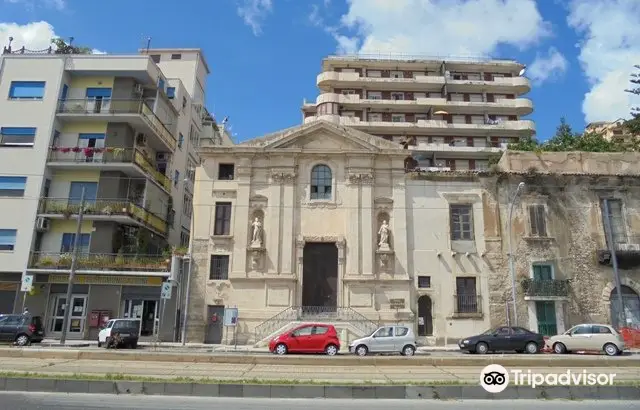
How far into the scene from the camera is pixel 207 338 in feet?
95.1

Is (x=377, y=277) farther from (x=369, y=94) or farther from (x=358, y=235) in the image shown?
(x=369, y=94)

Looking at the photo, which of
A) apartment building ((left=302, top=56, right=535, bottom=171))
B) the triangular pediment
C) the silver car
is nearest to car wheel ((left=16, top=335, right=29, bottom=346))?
the silver car

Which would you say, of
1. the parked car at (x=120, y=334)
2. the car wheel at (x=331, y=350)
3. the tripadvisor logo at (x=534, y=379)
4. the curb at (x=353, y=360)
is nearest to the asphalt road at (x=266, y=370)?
the curb at (x=353, y=360)

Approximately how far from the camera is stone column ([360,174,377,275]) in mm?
29859

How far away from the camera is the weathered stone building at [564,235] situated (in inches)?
1139

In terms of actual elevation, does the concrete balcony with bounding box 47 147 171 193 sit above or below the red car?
above

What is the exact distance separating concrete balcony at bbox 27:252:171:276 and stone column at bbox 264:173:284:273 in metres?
6.58

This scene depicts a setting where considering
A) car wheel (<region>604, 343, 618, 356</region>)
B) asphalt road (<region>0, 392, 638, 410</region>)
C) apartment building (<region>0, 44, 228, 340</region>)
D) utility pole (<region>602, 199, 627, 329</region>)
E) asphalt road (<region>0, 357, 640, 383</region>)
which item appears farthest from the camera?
apartment building (<region>0, 44, 228, 340</region>)

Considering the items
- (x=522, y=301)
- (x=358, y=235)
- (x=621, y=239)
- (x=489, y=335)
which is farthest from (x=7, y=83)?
(x=621, y=239)

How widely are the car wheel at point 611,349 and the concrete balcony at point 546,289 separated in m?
7.01

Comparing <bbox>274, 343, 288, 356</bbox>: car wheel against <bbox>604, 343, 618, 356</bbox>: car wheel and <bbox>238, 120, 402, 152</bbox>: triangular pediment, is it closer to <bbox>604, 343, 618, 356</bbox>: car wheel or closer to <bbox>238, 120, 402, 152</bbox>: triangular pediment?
<bbox>238, 120, 402, 152</bbox>: triangular pediment

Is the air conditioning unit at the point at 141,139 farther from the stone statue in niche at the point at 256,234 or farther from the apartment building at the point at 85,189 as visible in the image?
the stone statue in niche at the point at 256,234

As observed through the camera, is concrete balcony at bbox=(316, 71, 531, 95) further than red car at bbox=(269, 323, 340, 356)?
Yes

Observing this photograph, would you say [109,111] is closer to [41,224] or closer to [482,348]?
[41,224]
